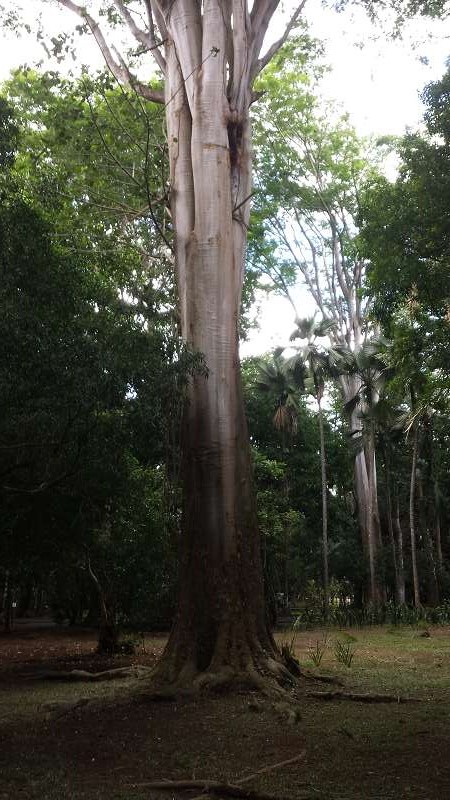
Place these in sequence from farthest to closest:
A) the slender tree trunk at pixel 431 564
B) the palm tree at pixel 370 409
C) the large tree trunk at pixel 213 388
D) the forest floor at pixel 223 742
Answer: the slender tree trunk at pixel 431 564 < the palm tree at pixel 370 409 < the large tree trunk at pixel 213 388 < the forest floor at pixel 223 742

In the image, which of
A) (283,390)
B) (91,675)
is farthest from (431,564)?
(91,675)

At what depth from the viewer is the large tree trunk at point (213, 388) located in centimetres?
923

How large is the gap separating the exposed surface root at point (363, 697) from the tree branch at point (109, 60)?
9.49 meters

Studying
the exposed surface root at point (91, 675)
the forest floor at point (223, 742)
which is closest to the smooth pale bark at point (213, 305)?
the forest floor at point (223, 742)

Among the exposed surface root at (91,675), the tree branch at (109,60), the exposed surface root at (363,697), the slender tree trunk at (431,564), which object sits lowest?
the exposed surface root at (363,697)

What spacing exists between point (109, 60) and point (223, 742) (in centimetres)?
1068

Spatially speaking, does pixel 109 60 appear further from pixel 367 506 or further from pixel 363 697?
pixel 367 506

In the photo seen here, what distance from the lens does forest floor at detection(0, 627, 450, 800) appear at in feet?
18.0

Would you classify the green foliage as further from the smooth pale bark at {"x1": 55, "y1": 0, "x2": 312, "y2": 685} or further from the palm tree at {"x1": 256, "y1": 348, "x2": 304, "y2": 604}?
the palm tree at {"x1": 256, "y1": 348, "x2": 304, "y2": 604}

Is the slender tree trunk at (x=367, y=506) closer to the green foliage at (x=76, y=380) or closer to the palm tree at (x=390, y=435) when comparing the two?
the palm tree at (x=390, y=435)

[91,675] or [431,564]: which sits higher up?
[431,564]

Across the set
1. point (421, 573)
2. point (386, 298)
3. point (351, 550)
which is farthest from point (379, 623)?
point (386, 298)

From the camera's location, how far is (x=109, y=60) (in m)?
12.7

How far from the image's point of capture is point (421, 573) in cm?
3338
